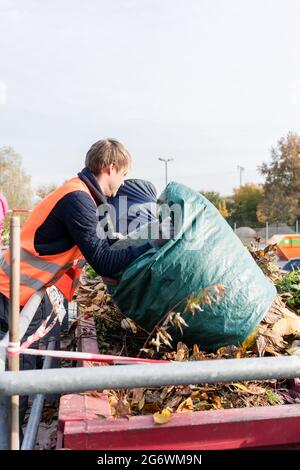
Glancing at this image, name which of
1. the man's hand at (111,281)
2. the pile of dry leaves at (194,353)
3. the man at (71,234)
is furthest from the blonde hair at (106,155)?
the pile of dry leaves at (194,353)

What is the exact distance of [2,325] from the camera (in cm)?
246

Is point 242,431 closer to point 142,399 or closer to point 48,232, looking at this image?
point 142,399

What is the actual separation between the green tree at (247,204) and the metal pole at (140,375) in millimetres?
41876

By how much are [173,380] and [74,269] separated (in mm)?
1588

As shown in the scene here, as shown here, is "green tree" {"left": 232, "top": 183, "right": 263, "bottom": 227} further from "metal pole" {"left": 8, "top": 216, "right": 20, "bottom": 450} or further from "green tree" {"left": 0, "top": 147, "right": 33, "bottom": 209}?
"metal pole" {"left": 8, "top": 216, "right": 20, "bottom": 450}

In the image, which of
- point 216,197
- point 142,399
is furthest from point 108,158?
point 216,197

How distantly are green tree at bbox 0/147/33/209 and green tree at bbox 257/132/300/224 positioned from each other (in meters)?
18.4

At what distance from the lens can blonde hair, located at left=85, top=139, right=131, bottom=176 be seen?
243cm

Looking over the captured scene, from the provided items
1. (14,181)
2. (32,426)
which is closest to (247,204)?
(14,181)

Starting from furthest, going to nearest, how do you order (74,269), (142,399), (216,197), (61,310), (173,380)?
(216,197) → (74,269) → (61,310) → (142,399) → (173,380)

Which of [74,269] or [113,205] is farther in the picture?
[113,205]

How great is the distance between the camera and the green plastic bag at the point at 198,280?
2041 millimetres

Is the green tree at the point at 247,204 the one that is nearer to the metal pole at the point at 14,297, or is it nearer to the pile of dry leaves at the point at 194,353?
the pile of dry leaves at the point at 194,353

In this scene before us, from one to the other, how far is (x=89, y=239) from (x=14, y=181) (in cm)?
3356
